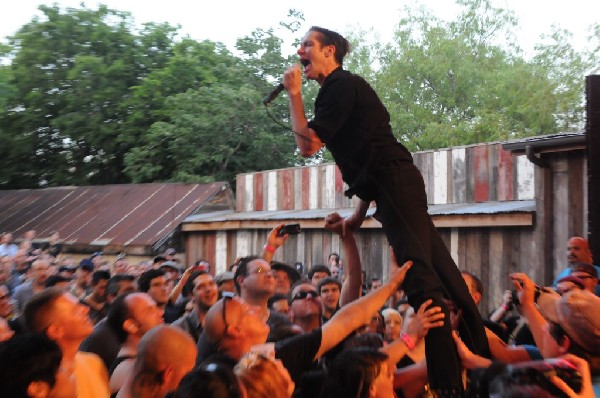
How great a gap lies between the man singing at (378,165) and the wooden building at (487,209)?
6007 mm

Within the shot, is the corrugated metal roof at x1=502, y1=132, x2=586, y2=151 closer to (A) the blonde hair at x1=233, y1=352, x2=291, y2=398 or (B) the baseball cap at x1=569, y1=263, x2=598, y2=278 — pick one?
(B) the baseball cap at x1=569, y1=263, x2=598, y2=278

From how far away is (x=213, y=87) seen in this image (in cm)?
2480

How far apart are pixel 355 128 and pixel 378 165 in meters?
0.22

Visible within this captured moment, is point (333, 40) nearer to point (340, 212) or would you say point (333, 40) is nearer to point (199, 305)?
point (199, 305)

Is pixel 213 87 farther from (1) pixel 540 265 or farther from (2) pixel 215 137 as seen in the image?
(1) pixel 540 265

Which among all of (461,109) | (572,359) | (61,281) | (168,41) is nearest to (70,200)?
(168,41)

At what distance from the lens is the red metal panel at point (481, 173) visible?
1248 cm

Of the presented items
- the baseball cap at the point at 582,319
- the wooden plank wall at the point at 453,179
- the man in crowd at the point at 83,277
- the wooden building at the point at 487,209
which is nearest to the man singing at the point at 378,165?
the baseball cap at the point at 582,319

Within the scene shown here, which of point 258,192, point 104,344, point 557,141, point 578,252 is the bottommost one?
point 104,344

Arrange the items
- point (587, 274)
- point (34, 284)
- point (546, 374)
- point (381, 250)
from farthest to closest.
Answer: point (381, 250) < point (34, 284) < point (587, 274) < point (546, 374)

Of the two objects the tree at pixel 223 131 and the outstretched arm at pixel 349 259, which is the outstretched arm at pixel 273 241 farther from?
the tree at pixel 223 131

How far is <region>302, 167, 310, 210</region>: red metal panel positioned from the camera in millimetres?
17234

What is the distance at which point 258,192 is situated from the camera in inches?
760

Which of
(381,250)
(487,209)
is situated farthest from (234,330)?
(381,250)
